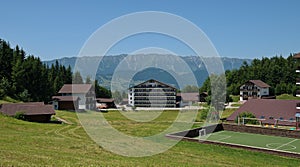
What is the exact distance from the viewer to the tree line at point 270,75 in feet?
297

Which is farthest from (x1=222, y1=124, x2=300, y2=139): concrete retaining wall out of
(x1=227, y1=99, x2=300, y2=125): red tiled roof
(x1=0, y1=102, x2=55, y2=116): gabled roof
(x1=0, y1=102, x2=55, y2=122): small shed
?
(x1=0, y1=102, x2=55, y2=116): gabled roof

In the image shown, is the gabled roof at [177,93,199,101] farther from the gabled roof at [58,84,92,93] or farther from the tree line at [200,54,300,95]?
the gabled roof at [58,84,92,93]

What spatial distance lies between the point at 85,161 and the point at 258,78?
9659cm

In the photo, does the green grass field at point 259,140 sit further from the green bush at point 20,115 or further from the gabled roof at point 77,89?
the gabled roof at point 77,89

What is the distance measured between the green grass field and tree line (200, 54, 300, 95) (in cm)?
6302

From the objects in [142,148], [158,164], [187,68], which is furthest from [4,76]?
[158,164]

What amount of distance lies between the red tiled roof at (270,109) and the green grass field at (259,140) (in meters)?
Result: 8.64

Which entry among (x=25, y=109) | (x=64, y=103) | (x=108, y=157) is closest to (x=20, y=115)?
(x=25, y=109)

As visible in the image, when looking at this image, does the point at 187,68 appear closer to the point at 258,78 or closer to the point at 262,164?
the point at 262,164

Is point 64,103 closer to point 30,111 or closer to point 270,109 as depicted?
point 30,111

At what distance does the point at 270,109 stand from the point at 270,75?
66.0m

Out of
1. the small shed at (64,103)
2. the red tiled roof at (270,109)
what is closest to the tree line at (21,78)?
the small shed at (64,103)

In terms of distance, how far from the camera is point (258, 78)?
99.4m

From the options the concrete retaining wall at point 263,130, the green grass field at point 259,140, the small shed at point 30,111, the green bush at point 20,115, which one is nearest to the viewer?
the green grass field at point 259,140
